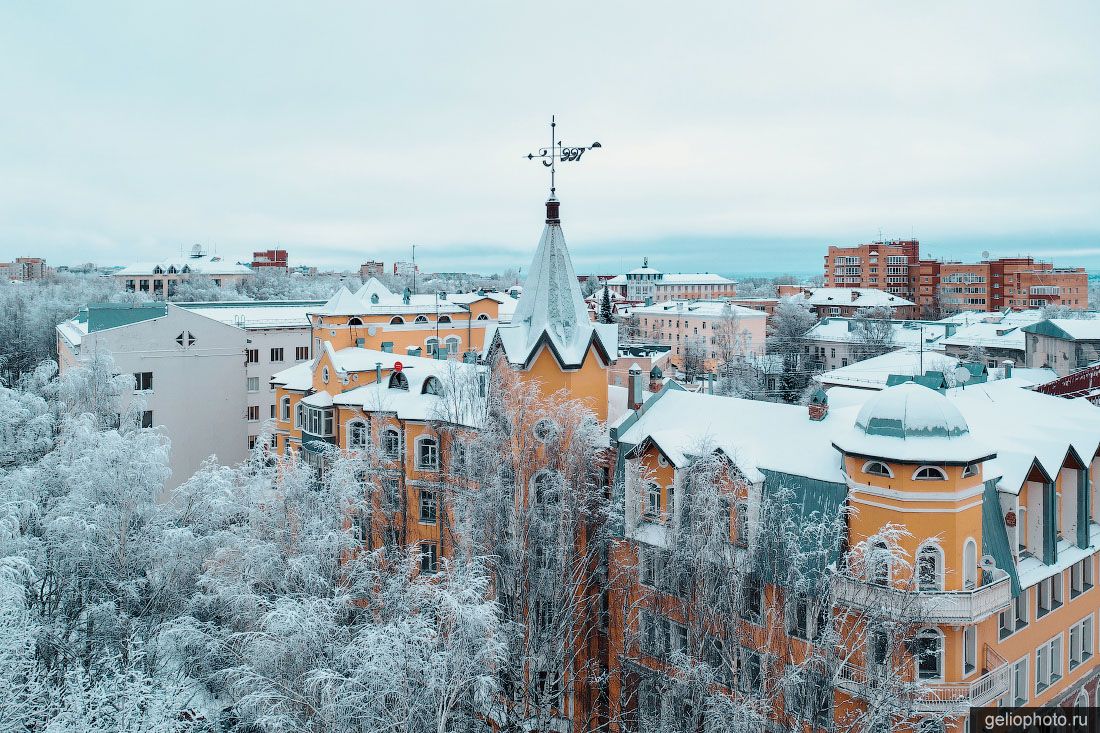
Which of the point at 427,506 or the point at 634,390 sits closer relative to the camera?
the point at 634,390

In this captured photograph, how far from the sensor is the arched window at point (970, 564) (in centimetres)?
2128

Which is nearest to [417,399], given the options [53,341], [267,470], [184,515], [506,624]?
[267,470]

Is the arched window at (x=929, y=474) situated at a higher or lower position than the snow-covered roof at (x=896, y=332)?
lower

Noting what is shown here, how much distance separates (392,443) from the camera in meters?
33.5

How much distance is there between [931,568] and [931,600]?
0.96 meters

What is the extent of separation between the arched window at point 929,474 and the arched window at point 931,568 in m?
1.70

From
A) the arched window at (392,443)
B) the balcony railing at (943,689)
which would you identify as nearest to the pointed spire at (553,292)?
the arched window at (392,443)

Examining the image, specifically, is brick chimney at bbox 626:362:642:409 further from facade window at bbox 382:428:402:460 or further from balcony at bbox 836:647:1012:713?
balcony at bbox 836:647:1012:713

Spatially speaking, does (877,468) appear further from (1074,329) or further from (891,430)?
(1074,329)

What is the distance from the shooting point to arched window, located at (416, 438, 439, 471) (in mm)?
32250

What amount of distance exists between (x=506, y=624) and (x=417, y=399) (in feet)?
41.8

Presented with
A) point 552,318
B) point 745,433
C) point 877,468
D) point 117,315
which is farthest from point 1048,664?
point 117,315

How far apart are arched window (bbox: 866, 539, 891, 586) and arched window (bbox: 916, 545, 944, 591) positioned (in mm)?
963

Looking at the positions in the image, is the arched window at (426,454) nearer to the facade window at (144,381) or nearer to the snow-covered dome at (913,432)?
the snow-covered dome at (913,432)
